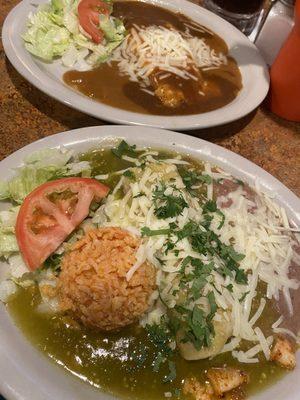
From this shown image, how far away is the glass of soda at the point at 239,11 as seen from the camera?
343cm

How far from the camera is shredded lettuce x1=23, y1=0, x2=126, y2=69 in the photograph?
2.73 meters

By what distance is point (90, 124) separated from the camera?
8.31 feet

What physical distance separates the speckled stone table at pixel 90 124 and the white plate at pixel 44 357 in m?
0.33

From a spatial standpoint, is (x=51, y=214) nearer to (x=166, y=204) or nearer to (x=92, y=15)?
(x=166, y=204)

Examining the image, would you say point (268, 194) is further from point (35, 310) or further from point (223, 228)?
point (35, 310)

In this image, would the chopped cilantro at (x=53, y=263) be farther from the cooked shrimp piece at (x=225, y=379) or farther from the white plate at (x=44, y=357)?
the cooked shrimp piece at (x=225, y=379)

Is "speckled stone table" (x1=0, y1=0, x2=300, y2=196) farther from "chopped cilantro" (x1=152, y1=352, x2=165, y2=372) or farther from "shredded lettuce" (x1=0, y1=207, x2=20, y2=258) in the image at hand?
"chopped cilantro" (x1=152, y1=352, x2=165, y2=372)

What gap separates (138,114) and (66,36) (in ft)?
2.91

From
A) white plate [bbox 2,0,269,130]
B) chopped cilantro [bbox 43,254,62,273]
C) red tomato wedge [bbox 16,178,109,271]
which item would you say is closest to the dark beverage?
white plate [bbox 2,0,269,130]

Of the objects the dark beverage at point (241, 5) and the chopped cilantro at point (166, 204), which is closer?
the chopped cilantro at point (166, 204)

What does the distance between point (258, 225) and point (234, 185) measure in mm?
253

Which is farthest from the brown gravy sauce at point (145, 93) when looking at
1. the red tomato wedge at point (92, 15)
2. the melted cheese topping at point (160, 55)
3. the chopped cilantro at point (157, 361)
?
the chopped cilantro at point (157, 361)

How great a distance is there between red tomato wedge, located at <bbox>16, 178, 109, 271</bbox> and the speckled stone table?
588 mm

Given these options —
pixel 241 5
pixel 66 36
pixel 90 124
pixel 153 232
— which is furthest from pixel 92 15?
pixel 153 232
